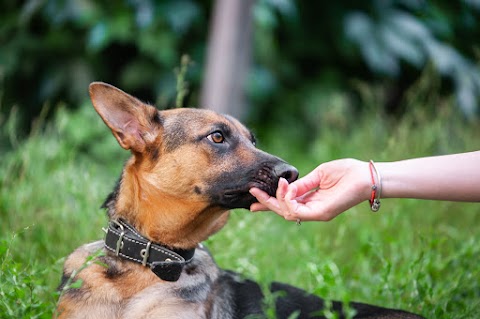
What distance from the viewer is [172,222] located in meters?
3.17

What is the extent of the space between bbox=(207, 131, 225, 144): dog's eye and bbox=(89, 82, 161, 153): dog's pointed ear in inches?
13.3

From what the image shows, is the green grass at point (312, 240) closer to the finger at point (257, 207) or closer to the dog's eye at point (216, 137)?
the finger at point (257, 207)

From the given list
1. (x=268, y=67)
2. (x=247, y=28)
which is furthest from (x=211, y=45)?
(x=268, y=67)

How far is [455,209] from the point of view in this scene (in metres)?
5.73

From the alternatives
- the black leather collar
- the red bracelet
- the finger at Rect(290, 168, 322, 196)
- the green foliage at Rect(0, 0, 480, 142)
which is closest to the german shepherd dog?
the black leather collar

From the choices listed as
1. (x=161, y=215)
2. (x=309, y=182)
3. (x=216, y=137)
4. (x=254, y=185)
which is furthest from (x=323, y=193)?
(x=161, y=215)

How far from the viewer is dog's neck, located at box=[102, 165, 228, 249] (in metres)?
3.16

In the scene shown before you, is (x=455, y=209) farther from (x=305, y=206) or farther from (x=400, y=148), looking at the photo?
(x=305, y=206)

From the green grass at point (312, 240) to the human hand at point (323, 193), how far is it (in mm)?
283

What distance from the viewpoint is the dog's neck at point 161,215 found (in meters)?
3.16

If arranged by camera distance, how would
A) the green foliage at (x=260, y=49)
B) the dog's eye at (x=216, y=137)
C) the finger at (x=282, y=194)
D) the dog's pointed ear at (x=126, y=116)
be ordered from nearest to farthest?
the finger at (x=282, y=194) < the dog's pointed ear at (x=126, y=116) < the dog's eye at (x=216, y=137) < the green foliage at (x=260, y=49)

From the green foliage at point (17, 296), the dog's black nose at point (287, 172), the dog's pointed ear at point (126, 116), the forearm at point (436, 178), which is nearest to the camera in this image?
the green foliage at point (17, 296)

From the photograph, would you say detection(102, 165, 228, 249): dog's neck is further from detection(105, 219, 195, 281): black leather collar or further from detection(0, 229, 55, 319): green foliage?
detection(0, 229, 55, 319): green foliage

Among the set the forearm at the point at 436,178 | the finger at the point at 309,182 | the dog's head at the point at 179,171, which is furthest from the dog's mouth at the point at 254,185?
the forearm at the point at 436,178
